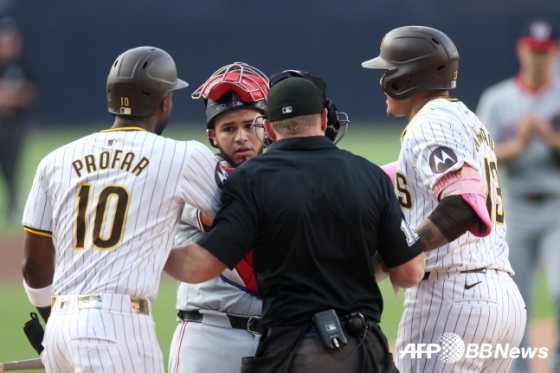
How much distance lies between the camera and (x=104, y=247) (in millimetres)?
3703

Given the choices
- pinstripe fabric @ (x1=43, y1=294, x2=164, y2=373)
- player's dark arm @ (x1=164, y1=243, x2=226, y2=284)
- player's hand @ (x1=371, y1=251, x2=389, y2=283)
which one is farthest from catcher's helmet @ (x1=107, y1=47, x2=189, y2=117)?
player's hand @ (x1=371, y1=251, x2=389, y2=283)

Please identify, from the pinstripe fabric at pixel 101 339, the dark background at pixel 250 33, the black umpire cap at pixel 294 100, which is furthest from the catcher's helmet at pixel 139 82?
the dark background at pixel 250 33

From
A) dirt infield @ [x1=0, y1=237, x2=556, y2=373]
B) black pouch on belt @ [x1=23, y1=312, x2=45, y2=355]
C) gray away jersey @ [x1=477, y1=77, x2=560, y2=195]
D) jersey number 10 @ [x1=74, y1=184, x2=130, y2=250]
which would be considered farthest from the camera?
dirt infield @ [x1=0, y1=237, x2=556, y2=373]

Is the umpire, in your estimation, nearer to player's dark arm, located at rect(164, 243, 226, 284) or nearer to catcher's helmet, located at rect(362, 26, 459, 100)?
player's dark arm, located at rect(164, 243, 226, 284)

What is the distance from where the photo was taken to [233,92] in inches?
183

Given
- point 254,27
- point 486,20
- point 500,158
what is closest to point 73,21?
point 254,27

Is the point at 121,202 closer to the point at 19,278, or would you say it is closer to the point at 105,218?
the point at 105,218

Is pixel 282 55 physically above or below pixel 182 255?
above

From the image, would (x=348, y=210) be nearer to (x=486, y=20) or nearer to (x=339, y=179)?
(x=339, y=179)

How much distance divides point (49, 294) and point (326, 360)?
1326mm

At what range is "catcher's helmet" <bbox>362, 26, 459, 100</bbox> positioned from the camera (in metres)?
4.38

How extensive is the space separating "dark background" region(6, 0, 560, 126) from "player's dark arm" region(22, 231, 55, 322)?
20255mm

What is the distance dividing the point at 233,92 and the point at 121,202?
1.15 metres

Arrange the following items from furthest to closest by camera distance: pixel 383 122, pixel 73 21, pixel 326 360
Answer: pixel 383 122, pixel 73 21, pixel 326 360
